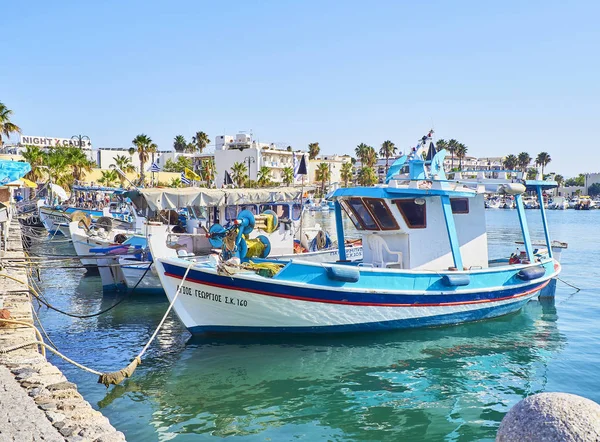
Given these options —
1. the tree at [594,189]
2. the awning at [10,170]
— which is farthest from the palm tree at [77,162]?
the tree at [594,189]

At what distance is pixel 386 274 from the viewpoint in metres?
13.7

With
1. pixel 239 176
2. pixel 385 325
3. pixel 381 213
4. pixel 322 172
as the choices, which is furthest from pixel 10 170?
pixel 322 172

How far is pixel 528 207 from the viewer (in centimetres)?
12600

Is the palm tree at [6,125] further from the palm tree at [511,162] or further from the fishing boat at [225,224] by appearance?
the palm tree at [511,162]

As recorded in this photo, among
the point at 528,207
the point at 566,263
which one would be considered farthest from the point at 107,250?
the point at 528,207

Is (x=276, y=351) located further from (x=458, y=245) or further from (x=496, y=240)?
(x=496, y=240)

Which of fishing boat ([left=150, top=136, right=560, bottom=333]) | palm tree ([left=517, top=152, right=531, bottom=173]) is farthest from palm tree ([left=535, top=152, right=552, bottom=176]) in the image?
fishing boat ([left=150, top=136, right=560, bottom=333])

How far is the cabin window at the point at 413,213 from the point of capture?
587 inches

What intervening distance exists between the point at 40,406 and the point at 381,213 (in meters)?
9.83

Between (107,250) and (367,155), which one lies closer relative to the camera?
(107,250)

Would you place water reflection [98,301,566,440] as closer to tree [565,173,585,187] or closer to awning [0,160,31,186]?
awning [0,160,31,186]

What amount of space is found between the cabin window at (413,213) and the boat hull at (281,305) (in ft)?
6.20

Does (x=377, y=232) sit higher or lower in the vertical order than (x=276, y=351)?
higher

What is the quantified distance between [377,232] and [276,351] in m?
4.43
